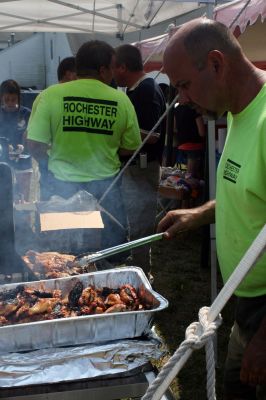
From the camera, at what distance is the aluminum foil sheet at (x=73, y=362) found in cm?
176

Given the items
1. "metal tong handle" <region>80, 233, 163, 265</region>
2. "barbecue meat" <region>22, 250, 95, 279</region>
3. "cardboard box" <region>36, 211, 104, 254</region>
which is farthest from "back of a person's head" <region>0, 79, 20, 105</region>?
"metal tong handle" <region>80, 233, 163, 265</region>

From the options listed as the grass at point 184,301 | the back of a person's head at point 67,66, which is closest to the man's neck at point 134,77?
the back of a person's head at point 67,66

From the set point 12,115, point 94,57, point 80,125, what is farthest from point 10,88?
point 80,125

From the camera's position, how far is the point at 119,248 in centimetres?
221

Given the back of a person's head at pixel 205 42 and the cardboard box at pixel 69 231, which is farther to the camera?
the cardboard box at pixel 69 231

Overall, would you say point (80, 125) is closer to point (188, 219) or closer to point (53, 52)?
point (188, 219)

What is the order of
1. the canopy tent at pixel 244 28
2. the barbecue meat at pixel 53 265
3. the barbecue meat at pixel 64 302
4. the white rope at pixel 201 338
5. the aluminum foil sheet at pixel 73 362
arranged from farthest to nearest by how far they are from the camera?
the canopy tent at pixel 244 28 < the barbecue meat at pixel 53 265 < the barbecue meat at pixel 64 302 < the aluminum foil sheet at pixel 73 362 < the white rope at pixel 201 338

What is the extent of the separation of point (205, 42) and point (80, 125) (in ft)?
6.24

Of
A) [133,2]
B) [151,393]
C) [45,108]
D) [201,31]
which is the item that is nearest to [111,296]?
[151,393]

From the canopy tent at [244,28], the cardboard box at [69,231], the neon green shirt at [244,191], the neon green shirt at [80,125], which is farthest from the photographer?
the canopy tent at [244,28]

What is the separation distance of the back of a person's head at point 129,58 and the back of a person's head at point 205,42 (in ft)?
8.15

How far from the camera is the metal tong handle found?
2.14 metres

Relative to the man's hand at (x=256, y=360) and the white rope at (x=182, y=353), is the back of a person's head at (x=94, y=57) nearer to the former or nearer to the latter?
the man's hand at (x=256, y=360)

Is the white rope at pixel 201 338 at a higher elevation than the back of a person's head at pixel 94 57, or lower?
lower
